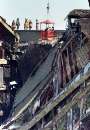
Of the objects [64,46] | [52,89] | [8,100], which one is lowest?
[8,100]

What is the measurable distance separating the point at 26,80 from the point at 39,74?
221 cm

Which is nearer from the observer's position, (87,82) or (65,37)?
(87,82)

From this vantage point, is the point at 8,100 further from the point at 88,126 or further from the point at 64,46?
the point at 88,126

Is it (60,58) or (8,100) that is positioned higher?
(60,58)

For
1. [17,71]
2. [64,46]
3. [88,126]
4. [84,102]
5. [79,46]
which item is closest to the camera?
[88,126]

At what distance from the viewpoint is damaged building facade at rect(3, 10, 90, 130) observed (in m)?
11.7

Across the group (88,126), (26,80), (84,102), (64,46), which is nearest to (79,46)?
(64,46)

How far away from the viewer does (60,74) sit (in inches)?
629

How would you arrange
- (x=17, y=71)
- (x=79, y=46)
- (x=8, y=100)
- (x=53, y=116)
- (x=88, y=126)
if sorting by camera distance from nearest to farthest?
1. (x=88, y=126)
2. (x=53, y=116)
3. (x=79, y=46)
4. (x=8, y=100)
5. (x=17, y=71)

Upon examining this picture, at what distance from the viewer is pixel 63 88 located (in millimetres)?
14672

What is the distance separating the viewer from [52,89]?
1573cm

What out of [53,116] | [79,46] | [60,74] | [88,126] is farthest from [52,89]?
[88,126]

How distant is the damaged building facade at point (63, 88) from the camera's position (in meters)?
11.7

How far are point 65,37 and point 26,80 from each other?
17.9 feet
